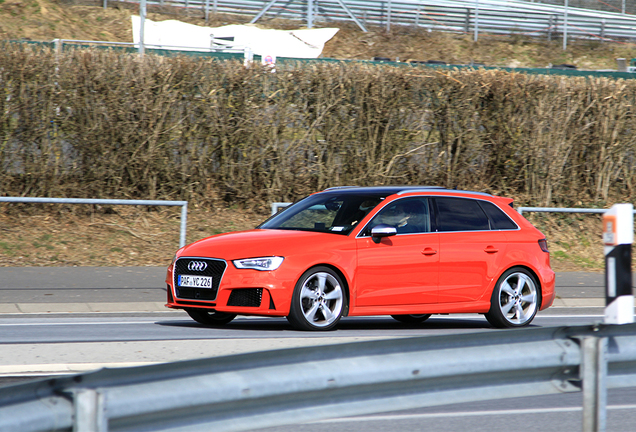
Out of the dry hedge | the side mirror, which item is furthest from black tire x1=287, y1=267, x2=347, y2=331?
the dry hedge

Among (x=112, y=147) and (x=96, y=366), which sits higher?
(x=112, y=147)

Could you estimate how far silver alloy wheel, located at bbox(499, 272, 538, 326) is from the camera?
10.1 meters

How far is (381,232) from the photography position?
9.40 m

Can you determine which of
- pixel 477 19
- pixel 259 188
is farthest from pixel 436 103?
pixel 477 19

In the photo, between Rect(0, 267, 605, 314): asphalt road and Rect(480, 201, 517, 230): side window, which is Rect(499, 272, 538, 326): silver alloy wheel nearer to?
Rect(480, 201, 517, 230): side window

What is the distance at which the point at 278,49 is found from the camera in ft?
113

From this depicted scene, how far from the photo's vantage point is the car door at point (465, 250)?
385 inches

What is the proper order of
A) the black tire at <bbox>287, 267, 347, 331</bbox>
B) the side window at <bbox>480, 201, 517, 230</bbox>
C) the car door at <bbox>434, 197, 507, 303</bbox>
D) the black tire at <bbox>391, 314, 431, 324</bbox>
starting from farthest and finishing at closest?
1. the black tire at <bbox>391, 314, 431, 324</bbox>
2. the side window at <bbox>480, 201, 517, 230</bbox>
3. the car door at <bbox>434, 197, 507, 303</bbox>
4. the black tire at <bbox>287, 267, 347, 331</bbox>

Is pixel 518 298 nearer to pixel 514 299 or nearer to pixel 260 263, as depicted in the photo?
pixel 514 299

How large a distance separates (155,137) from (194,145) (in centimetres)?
80

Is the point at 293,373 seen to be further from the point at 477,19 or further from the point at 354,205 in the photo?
the point at 477,19

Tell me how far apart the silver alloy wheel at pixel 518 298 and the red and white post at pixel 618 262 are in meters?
5.47

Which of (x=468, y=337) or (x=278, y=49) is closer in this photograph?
(x=468, y=337)

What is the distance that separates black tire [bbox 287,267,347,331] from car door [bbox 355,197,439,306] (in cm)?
23
